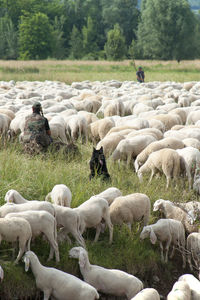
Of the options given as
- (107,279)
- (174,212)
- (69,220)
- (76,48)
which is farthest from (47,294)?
(76,48)

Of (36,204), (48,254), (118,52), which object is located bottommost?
(118,52)

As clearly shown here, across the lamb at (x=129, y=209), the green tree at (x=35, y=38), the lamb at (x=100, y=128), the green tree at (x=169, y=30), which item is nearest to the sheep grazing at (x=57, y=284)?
the lamb at (x=129, y=209)

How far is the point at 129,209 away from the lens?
6.34 m

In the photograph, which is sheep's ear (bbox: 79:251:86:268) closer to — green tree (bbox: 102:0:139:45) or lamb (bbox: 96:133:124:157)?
lamb (bbox: 96:133:124:157)

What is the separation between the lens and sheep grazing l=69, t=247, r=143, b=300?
5027mm

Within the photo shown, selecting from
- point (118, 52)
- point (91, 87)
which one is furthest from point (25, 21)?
point (91, 87)

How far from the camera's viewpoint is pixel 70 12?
9181cm

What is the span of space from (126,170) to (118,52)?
160ft

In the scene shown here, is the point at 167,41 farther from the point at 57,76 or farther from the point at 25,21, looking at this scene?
the point at 57,76

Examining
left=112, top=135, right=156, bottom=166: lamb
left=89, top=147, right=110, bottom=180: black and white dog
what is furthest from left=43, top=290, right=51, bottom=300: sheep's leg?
left=112, top=135, right=156, bottom=166: lamb

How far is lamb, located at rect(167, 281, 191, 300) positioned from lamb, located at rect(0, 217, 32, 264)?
174 cm

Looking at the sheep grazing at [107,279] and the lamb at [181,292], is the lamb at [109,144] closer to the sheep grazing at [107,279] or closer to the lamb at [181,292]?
the sheep grazing at [107,279]

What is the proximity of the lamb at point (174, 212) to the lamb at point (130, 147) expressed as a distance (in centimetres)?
241

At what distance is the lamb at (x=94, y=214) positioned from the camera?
592cm
